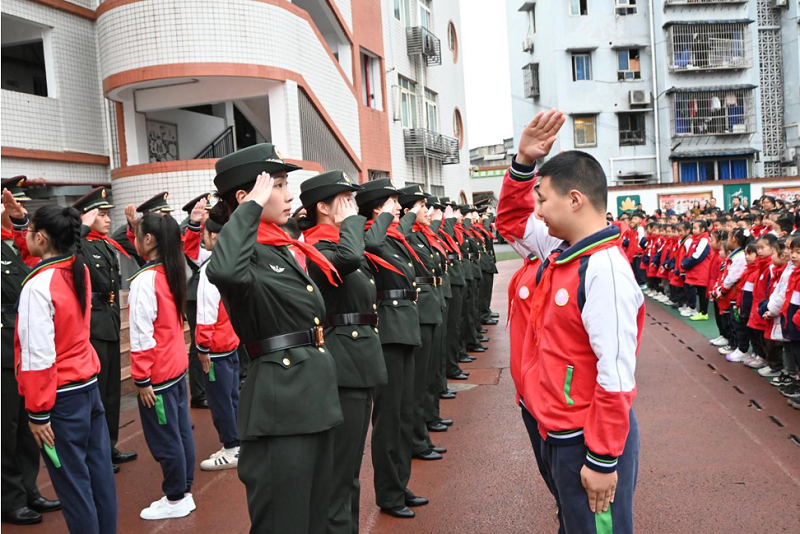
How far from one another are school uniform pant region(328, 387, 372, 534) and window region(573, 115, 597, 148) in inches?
1227

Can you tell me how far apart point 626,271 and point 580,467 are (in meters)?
0.73

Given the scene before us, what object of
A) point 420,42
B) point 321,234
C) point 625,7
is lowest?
point 321,234

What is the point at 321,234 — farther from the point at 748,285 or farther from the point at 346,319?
the point at 748,285

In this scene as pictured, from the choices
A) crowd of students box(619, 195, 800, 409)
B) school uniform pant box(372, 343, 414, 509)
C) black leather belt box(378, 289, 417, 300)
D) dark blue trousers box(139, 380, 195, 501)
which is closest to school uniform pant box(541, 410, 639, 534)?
school uniform pant box(372, 343, 414, 509)

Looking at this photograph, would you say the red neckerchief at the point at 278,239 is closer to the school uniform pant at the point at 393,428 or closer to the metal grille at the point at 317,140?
the school uniform pant at the point at 393,428

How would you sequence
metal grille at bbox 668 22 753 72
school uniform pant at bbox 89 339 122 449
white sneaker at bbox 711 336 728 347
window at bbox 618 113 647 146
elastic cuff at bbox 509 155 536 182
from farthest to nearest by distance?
window at bbox 618 113 647 146 < metal grille at bbox 668 22 753 72 < white sneaker at bbox 711 336 728 347 < school uniform pant at bbox 89 339 122 449 < elastic cuff at bbox 509 155 536 182

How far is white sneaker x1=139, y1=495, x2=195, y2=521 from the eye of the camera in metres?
4.69

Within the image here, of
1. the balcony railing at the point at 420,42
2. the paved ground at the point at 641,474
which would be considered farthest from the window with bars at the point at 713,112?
the paved ground at the point at 641,474

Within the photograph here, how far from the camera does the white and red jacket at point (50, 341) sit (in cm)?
364

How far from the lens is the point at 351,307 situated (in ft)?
12.8

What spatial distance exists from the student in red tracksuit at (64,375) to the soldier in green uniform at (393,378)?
1592 millimetres

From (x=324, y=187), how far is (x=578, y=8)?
3232 cm

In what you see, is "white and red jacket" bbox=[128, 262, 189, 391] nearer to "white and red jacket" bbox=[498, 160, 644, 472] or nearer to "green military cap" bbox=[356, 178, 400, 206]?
"green military cap" bbox=[356, 178, 400, 206]

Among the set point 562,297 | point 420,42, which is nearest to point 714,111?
point 420,42
